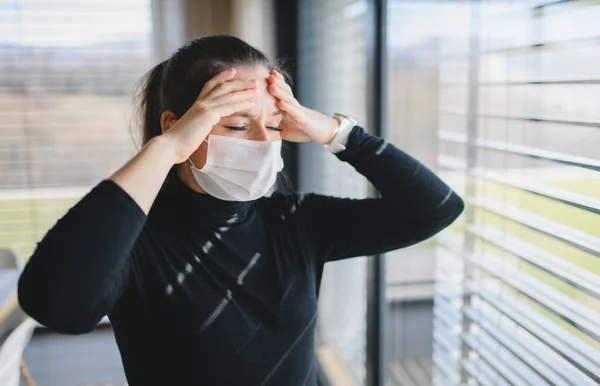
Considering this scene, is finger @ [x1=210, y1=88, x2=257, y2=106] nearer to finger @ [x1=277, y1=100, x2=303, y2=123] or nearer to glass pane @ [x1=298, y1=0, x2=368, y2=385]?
finger @ [x1=277, y1=100, x2=303, y2=123]

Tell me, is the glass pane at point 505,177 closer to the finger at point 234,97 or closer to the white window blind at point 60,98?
the finger at point 234,97

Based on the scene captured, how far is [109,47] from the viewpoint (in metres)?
3.22

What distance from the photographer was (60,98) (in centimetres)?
318

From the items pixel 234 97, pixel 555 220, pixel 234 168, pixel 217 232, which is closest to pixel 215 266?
pixel 217 232

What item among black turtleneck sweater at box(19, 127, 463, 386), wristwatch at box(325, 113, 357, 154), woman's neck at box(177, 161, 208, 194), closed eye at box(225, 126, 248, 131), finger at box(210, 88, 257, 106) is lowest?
black turtleneck sweater at box(19, 127, 463, 386)

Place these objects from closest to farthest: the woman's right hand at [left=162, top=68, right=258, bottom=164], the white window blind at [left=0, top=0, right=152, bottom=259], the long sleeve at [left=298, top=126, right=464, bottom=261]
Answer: the woman's right hand at [left=162, top=68, right=258, bottom=164], the long sleeve at [left=298, top=126, right=464, bottom=261], the white window blind at [left=0, top=0, right=152, bottom=259]

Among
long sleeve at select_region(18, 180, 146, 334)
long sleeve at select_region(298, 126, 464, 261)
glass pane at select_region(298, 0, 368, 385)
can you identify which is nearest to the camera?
long sleeve at select_region(18, 180, 146, 334)

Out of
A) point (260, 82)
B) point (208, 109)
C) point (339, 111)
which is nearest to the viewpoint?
point (208, 109)

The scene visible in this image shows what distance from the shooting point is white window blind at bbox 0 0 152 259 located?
3111mm

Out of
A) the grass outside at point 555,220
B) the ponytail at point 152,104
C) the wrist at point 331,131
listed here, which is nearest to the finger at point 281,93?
the wrist at point 331,131

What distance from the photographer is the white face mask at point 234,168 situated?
1076mm

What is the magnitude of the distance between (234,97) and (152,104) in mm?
274

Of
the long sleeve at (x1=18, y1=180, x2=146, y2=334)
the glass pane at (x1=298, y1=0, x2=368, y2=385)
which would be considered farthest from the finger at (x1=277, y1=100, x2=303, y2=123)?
the glass pane at (x1=298, y1=0, x2=368, y2=385)

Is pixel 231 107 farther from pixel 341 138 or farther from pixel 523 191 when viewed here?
pixel 523 191
